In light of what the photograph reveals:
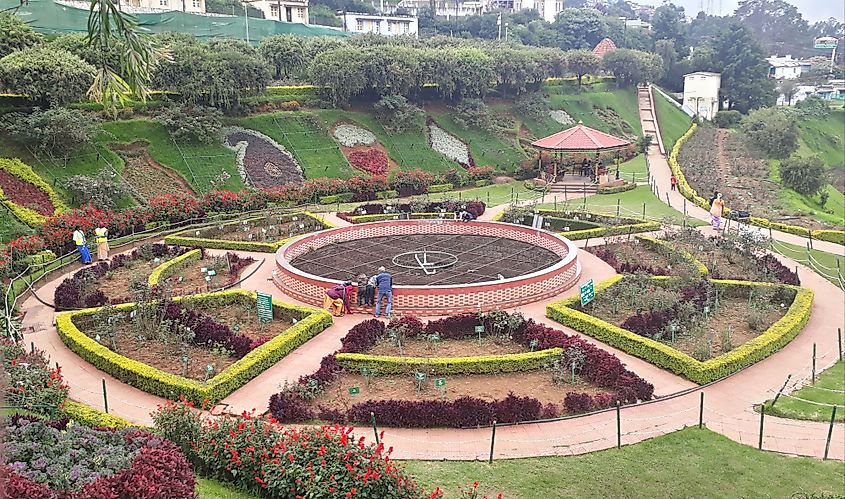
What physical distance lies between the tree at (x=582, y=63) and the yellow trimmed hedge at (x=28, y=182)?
3869 cm

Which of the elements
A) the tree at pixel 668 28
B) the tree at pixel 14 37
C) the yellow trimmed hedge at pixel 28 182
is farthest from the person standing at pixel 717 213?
the tree at pixel 668 28

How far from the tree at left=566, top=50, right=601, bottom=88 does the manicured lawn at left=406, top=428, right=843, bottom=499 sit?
151 ft

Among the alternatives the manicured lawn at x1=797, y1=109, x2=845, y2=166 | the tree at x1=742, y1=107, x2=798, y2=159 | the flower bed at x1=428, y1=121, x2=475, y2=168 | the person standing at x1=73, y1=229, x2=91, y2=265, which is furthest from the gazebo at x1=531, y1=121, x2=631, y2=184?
the manicured lawn at x1=797, y1=109, x2=845, y2=166

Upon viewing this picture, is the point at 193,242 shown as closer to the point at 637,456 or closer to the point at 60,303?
the point at 60,303

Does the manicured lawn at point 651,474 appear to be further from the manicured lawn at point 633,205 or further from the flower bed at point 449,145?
the flower bed at point 449,145

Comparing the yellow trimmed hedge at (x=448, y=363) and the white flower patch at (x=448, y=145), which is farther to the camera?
the white flower patch at (x=448, y=145)

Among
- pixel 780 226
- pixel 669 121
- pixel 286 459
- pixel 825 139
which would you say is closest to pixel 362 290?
pixel 286 459

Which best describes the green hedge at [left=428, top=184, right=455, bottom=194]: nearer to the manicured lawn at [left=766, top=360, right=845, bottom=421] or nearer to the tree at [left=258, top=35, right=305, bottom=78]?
the tree at [left=258, top=35, right=305, bottom=78]

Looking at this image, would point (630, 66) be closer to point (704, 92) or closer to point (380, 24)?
point (704, 92)

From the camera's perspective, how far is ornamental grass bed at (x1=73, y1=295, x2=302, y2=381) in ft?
41.7

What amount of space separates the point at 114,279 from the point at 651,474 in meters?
14.7

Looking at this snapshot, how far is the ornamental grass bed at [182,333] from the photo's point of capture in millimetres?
12711

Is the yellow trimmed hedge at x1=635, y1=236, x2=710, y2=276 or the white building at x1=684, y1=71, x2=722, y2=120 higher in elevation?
the white building at x1=684, y1=71, x2=722, y2=120

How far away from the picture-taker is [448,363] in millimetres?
12156
